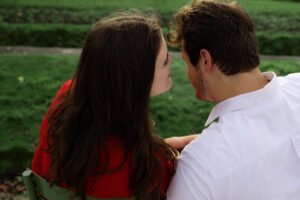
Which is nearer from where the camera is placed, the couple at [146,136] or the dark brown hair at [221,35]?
the couple at [146,136]

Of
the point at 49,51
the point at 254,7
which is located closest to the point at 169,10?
the point at 254,7

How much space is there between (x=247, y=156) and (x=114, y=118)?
1.65ft

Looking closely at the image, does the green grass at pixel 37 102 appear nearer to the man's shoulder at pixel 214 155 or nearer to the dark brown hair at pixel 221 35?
the dark brown hair at pixel 221 35

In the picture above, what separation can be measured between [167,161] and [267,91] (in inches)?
18.4

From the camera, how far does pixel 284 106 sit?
1873 millimetres

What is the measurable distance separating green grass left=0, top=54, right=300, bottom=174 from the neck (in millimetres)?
2004

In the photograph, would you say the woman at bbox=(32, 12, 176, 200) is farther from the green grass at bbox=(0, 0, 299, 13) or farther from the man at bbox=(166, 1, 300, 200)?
the green grass at bbox=(0, 0, 299, 13)

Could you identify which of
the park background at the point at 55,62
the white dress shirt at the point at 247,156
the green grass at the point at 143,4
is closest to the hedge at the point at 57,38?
the park background at the point at 55,62

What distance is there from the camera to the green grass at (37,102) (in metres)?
3.67

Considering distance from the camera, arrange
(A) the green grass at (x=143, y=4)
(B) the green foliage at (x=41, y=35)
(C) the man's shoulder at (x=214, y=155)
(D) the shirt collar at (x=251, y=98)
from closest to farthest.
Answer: (C) the man's shoulder at (x=214, y=155) → (D) the shirt collar at (x=251, y=98) → (B) the green foliage at (x=41, y=35) → (A) the green grass at (x=143, y=4)

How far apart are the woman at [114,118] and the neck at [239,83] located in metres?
0.27

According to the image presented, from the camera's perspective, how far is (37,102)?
13.9ft

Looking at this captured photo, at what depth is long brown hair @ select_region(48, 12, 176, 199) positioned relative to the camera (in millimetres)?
1711

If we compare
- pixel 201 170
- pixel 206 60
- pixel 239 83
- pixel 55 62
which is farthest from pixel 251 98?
pixel 55 62
